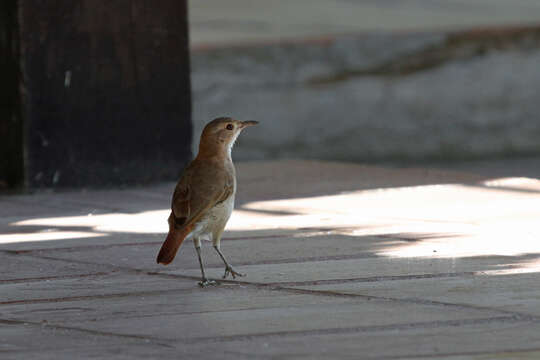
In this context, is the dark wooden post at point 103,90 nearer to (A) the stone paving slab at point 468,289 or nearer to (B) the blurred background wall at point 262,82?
(B) the blurred background wall at point 262,82

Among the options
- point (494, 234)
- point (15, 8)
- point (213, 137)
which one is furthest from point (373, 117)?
point (213, 137)

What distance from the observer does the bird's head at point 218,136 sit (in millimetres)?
4656

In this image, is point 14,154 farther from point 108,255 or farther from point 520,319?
point 520,319

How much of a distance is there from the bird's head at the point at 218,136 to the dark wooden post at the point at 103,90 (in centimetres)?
291

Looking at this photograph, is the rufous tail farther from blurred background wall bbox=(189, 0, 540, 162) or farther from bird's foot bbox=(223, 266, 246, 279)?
blurred background wall bbox=(189, 0, 540, 162)

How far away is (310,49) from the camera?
11.9 meters

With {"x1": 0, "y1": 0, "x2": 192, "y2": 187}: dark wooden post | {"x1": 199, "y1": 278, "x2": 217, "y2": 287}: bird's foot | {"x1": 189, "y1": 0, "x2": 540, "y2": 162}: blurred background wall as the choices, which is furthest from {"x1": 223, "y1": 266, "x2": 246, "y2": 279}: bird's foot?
{"x1": 189, "y1": 0, "x2": 540, "y2": 162}: blurred background wall

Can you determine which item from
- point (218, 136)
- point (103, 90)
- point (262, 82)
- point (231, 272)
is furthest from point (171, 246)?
point (262, 82)

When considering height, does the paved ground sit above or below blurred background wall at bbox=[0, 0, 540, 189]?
below

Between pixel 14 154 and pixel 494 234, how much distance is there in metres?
3.30

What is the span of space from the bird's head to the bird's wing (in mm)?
126

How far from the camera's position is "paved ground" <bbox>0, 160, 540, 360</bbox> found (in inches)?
134

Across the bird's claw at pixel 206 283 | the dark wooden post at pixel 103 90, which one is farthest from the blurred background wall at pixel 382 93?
the bird's claw at pixel 206 283

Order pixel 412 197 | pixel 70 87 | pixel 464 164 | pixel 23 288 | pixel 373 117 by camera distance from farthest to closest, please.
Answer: pixel 373 117, pixel 464 164, pixel 70 87, pixel 412 197, pixel 23 288
